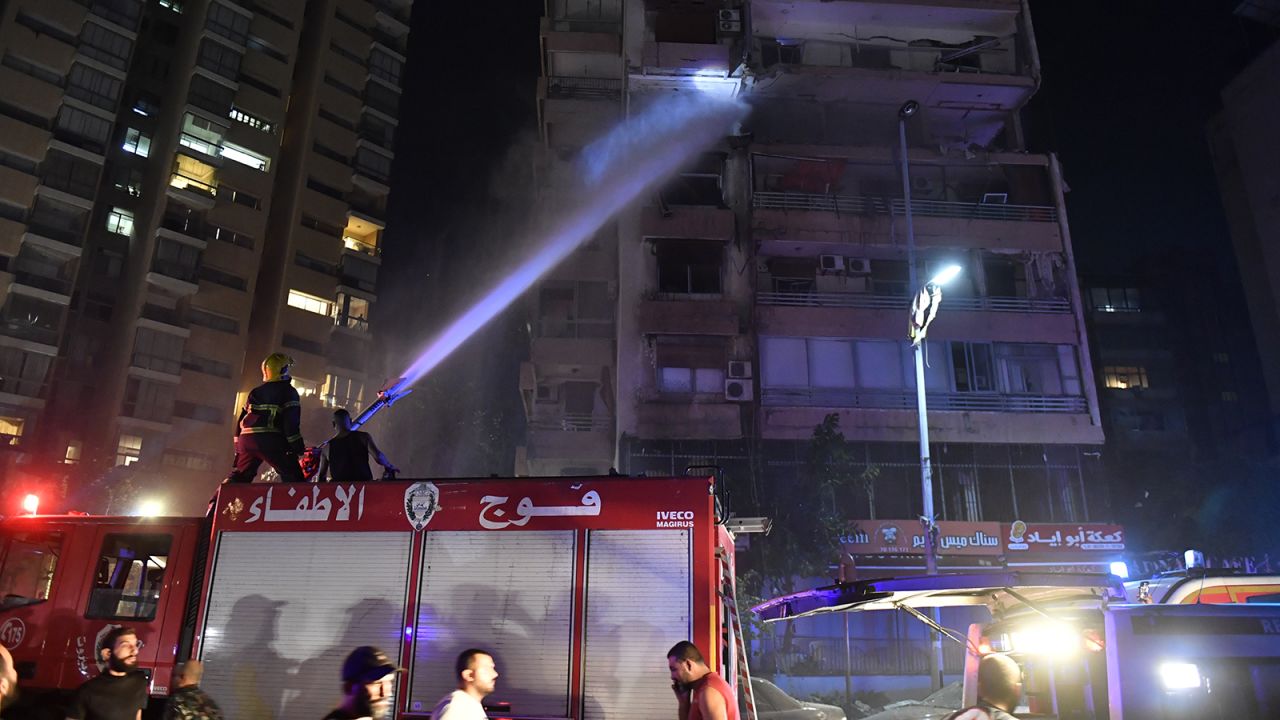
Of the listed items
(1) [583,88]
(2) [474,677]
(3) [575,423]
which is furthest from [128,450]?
(2) [474,677]

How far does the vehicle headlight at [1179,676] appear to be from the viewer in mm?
5227

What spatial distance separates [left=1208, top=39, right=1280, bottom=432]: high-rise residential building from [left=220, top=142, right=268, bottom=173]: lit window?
64.0 m

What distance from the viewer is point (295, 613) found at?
6922mm

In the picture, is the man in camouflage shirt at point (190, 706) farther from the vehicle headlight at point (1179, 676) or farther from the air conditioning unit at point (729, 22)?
the air conditioning unit at point (729, 22)

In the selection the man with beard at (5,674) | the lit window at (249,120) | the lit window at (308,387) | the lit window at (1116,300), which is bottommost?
the man with beard at (5,674)

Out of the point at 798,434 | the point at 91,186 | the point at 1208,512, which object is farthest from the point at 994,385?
the point at 91,186

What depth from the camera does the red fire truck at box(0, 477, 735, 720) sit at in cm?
643

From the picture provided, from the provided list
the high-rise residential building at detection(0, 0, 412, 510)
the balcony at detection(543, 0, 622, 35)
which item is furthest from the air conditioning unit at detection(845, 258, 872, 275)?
the high-rise residential building at detection(0, 0, 412, 510)

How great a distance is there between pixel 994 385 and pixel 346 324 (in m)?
39.6

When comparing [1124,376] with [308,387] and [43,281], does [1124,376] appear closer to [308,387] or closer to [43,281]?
[308,387]

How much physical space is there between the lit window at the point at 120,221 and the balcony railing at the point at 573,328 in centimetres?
2785

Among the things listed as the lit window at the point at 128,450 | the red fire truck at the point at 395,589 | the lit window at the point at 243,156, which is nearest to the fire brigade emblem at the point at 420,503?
the red fire truck at the point at 395,589

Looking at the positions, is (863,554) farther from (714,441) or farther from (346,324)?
(346,324)

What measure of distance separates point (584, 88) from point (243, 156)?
26.0 meters
